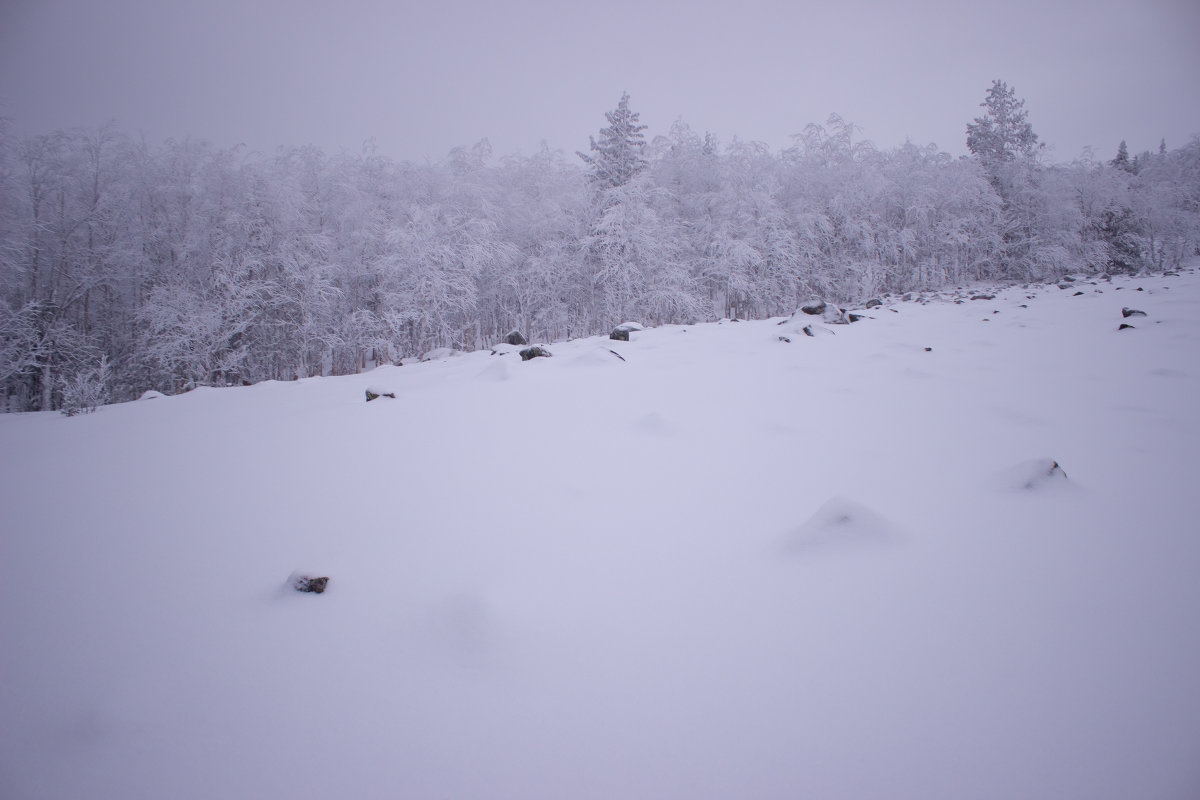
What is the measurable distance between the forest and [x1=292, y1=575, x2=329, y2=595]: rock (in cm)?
787

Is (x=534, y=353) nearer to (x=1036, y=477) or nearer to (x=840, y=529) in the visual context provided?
(x=840, y=529)

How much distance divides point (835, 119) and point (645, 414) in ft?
71.2

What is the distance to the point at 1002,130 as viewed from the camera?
24297 millimetres

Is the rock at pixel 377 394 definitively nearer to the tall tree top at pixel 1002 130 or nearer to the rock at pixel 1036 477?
the rock at pixel 1036 477

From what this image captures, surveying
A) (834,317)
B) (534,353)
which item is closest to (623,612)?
(534,353)

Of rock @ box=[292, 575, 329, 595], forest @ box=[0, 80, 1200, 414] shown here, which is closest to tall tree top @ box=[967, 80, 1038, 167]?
forest @ box=[0, 80, 1200, 414]

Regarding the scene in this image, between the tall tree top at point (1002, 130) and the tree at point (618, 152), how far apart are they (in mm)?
20752

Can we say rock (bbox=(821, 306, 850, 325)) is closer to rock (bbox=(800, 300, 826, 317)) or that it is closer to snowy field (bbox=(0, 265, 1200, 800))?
rock (bbox=(800, 300, 826, 317))

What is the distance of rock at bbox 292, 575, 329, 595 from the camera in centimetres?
123

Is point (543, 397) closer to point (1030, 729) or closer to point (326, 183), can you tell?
point (1030, 729)

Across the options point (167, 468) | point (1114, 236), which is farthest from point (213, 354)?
point (1114, 236)

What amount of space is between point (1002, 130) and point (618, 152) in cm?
2346

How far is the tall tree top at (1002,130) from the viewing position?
24016mm

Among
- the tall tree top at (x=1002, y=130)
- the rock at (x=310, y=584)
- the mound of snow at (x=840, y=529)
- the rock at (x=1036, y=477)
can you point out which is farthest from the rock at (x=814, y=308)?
the tall tree top at (x=1002, y=130)
